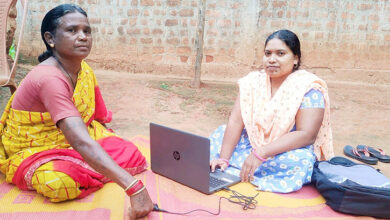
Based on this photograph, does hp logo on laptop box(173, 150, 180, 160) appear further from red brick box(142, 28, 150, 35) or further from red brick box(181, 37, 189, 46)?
red brick box(142, 28, 150, 35)

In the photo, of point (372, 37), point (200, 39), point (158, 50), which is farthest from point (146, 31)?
point (372, 37)

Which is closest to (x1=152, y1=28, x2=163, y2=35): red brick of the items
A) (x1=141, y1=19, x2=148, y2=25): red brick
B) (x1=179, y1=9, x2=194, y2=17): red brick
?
(x1=141, y1=19, x2=148, y2=25): red brick

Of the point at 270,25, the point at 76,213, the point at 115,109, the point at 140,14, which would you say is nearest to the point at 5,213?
the point at 76,213

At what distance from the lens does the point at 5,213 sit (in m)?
2.14

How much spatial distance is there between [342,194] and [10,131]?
2.26m

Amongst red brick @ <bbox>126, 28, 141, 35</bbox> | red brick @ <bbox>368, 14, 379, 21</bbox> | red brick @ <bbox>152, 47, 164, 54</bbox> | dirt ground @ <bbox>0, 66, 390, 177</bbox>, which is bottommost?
dirt ground @ <bbox>0, 66, 390, 177</bbox>

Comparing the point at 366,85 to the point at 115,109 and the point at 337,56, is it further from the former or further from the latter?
the point at 115,109

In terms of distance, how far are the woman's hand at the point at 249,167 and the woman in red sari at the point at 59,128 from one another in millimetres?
890

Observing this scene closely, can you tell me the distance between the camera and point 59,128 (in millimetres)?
2326

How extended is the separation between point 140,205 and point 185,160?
563 millimetres

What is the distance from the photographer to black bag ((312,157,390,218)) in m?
2.19

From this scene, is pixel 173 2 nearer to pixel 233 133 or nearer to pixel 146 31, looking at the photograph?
pixel 146 31

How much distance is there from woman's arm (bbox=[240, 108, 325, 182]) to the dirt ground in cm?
134

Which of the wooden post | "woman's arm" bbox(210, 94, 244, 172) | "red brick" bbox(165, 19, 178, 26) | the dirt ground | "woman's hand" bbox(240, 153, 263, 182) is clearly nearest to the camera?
"woman's hand" bbox(240, 153, 263, 182)
